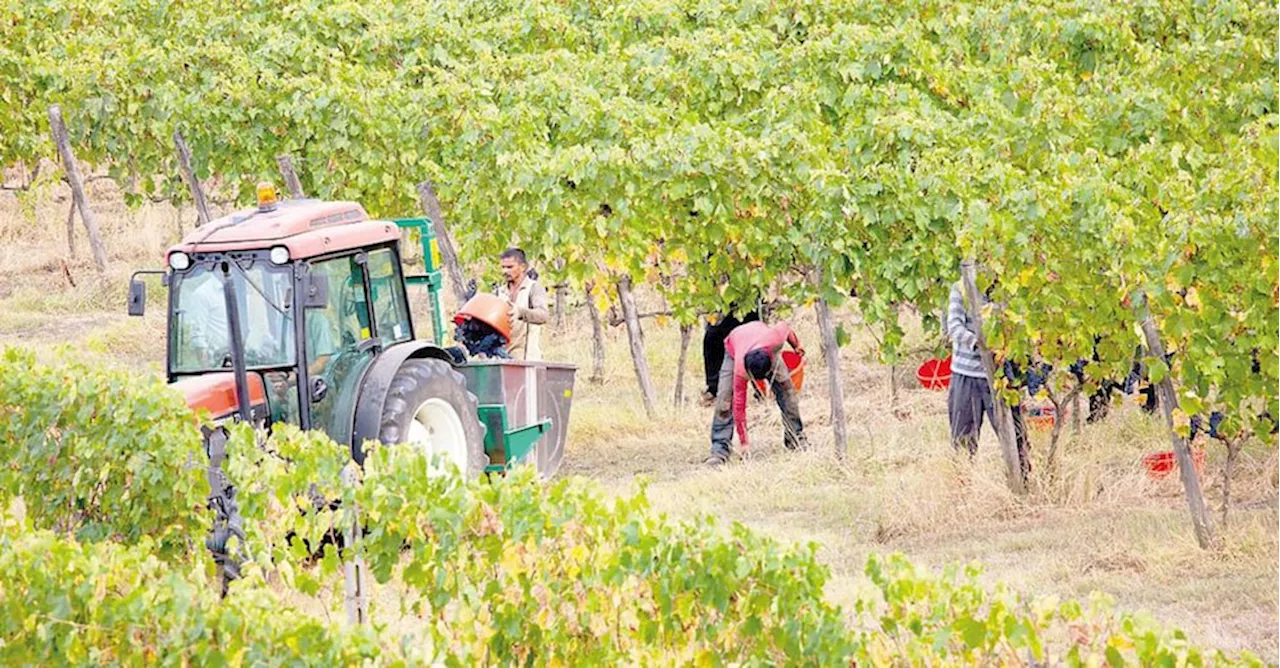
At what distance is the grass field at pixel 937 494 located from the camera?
7582 mm

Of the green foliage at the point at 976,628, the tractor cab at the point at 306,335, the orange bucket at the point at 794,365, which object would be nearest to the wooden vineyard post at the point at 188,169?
Result: the orange bucket at the point at 794,365

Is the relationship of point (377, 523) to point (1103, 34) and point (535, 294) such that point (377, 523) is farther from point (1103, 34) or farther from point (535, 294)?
point (1103, 34)

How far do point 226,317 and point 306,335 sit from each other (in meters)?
0.40

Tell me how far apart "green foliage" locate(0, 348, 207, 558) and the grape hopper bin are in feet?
8.41

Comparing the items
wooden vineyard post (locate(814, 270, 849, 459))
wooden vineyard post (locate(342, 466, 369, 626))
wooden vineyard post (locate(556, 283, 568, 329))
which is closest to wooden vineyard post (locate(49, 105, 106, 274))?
wooden vineyard post (locate(556, 283, 568, 329))

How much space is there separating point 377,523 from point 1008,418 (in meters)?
4.40

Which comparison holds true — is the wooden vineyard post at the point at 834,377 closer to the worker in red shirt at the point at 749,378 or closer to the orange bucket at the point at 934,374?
the worker in red shirt at the point at 749,378

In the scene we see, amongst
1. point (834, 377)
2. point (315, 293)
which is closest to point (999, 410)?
point (834, 377)

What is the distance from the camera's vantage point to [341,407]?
336 inches

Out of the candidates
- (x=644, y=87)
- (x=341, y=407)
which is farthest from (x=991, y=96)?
(x=341, y=407)

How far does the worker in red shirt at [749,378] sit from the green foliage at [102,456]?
14.0ft

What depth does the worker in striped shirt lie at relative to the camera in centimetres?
954

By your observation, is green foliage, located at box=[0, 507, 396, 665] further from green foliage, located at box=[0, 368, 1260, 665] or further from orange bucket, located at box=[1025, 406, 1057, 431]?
orange bucket, located at box=[1025, 406, 1057, 431]

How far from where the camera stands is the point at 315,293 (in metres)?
8.34
